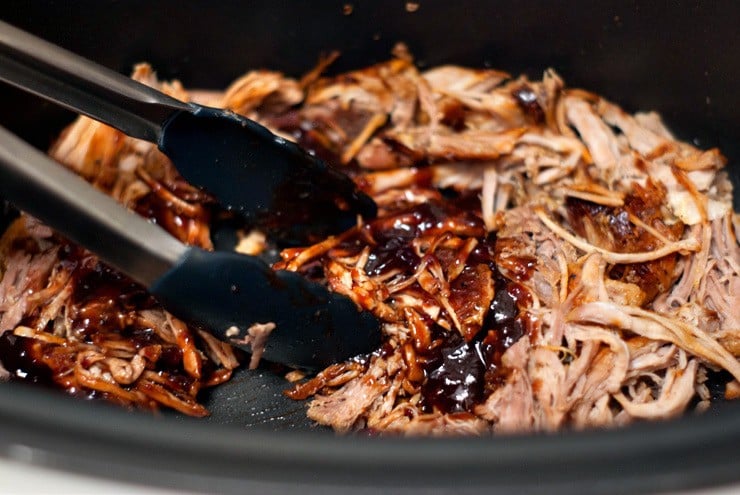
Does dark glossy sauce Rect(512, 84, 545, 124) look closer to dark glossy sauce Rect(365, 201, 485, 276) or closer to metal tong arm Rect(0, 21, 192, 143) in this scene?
dark glossy sauce Rect(365, 201, 485, 276)

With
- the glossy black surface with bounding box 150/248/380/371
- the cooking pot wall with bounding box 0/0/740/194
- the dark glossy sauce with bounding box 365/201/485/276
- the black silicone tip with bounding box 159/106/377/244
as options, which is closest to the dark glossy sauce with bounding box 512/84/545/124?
the cooking pot wall with bounding box 0/0/740/194

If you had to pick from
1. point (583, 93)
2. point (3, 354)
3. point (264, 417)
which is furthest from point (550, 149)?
point (3, 354)

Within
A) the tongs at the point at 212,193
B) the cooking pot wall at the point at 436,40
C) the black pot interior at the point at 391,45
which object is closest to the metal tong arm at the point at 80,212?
the tongs at the point at 212,193

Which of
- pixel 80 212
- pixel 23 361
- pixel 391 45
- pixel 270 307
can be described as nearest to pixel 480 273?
pixel 270 307

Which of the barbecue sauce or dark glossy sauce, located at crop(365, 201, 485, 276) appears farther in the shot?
dark glossy sauce, located at crop(365, 201, 485, 276)

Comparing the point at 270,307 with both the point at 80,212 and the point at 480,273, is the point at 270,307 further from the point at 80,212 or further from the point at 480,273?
the point at 480,273

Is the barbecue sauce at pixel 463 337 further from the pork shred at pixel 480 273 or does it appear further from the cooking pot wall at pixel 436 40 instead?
the cooking pot wall at pixel 436 40
